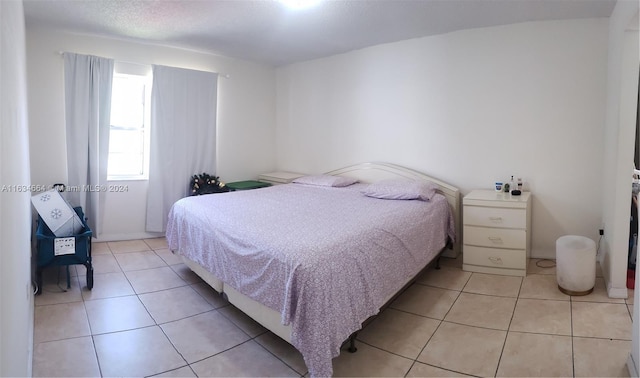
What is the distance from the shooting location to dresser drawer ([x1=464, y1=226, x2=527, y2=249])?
116 inches

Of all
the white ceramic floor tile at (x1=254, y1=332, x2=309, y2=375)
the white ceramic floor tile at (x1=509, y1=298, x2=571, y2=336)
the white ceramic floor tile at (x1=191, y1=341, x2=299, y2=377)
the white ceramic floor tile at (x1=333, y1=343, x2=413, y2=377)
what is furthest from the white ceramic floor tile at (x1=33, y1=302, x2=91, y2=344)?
the white ceramic floor tile at (x1=509, y1=298, x2=571, y2=336)

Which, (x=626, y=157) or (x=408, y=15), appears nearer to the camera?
(x=626, y=157)

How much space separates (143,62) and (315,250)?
12.0 feet

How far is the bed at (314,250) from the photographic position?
168 cm

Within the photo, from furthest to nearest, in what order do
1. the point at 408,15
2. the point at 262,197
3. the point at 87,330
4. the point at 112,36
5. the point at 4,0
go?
the point at 112,36
the point at 262,197
the point at 408,15
the point at 87,330
the point at 4,0

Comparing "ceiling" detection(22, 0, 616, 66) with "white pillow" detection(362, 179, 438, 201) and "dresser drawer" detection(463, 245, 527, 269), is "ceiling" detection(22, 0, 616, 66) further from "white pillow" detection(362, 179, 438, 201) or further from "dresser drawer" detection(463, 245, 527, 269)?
"dresser drawer" detection(463, 245, 527, 269)

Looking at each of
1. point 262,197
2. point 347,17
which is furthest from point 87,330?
point 347,17

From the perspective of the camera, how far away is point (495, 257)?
120 inches

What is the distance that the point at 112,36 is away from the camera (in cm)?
384

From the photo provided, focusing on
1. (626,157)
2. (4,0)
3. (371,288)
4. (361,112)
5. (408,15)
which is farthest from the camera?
(361,112)

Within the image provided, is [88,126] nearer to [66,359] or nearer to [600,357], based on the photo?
[66,359]

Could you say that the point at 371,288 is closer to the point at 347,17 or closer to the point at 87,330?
the point at 87,330

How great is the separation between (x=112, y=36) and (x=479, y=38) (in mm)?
3926

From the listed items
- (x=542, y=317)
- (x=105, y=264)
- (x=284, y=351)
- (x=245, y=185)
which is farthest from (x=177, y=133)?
(x=542, y=317)
